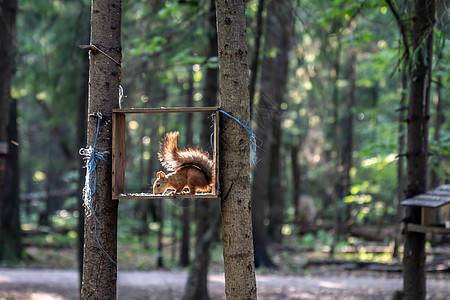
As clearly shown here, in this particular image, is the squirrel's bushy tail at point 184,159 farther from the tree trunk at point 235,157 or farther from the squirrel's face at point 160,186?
the tree trunk at point 235,157

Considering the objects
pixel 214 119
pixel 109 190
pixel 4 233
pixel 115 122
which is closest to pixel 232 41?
pixel 214 119

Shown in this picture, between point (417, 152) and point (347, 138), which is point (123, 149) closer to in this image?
point (417, 152)

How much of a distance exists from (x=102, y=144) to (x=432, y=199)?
3831mm

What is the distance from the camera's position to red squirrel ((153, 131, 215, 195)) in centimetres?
352

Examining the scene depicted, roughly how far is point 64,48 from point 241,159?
9993 mm

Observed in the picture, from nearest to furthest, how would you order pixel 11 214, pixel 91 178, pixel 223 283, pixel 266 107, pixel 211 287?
pixel 91 178 < pixel 266 107 < pixel 211 287 < pixel 223 283 < pixel 11 214

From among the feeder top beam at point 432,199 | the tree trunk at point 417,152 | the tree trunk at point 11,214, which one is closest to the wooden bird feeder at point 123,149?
the feeder top beam at point 432,199

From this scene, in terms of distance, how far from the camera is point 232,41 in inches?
126

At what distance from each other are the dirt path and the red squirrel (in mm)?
6565

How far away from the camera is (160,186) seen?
11.5 ft

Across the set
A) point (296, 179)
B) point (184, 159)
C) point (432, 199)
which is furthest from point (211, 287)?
point (296, 179)

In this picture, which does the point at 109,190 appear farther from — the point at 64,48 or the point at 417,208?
the point at 64,48

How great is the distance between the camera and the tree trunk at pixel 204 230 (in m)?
8.30

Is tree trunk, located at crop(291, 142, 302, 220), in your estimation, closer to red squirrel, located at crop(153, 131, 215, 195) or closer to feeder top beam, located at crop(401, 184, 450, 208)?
feeder top beam, located at crop(401, 184, 450, 208)
